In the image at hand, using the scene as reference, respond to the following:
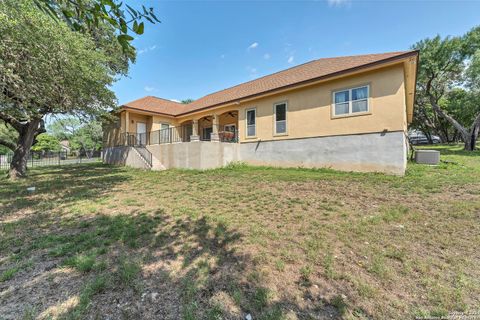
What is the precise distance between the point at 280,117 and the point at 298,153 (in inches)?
88.0

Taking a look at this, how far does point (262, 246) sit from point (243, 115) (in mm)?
10674

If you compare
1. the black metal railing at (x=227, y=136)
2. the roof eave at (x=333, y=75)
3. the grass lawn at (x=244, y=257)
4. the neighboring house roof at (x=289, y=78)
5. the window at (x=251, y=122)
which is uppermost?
the neighboring house roof at (x=289, y=78)

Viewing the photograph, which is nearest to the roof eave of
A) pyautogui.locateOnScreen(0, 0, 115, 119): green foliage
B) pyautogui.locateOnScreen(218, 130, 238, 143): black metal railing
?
pyautogui.locateOnScreen(218, 130, 238, 143): black metal railing

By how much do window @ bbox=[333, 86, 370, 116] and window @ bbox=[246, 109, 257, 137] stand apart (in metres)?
4.39

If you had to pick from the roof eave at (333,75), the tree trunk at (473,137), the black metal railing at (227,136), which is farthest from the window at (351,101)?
the tree trunk at (473,137)

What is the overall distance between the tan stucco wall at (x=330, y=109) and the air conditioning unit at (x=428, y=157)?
276cm

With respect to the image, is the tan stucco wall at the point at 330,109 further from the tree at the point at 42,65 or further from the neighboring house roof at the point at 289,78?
the tree at the point at 42,65

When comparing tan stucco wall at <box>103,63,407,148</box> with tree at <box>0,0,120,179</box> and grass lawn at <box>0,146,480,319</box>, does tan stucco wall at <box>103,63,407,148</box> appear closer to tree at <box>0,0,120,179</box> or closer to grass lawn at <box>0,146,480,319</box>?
grass lawn at <box>0,146,480,319</box>

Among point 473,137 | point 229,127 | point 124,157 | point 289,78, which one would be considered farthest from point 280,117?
point 473,137

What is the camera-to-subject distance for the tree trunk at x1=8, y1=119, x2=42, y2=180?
1021 centimetres

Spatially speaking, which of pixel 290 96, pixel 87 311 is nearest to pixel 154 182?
pixel 87 311

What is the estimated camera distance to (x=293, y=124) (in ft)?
36.6

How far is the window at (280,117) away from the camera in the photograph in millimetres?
11570

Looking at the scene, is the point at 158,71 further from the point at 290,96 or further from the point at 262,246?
the point at 262,246
